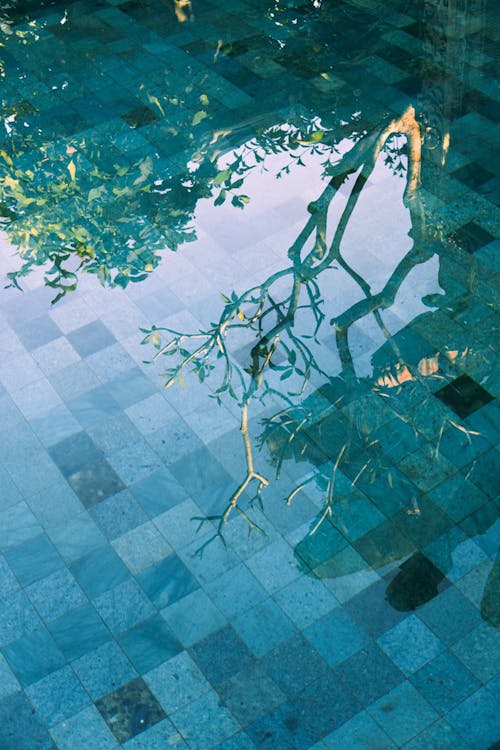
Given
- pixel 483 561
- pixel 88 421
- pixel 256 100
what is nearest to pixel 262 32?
pixel 256 100

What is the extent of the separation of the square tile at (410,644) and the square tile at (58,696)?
5.70 ft

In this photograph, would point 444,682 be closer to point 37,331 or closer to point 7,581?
point 7,581

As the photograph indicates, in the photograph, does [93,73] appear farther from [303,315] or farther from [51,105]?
[303,315]

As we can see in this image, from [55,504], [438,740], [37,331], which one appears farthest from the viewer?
[37,331]

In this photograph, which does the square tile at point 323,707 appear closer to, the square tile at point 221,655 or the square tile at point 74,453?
the square tile at point 221,655

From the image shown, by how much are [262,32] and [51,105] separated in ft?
8.37

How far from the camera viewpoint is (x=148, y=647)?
5.39m

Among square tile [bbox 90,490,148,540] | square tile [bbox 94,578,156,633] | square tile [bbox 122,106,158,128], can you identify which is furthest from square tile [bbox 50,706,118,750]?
square tile [bbox 122,106,158,128]

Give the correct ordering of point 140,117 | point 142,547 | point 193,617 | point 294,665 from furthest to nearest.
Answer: point 140,117
point 142,547
point 193,617
point 294,665

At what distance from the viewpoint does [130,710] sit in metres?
5.13

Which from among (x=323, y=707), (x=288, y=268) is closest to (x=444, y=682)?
(x=323, y=707)

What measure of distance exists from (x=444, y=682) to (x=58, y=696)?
217 cm

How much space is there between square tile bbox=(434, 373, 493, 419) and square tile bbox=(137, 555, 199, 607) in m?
2.21

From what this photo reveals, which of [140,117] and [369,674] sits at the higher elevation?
[140,117]
